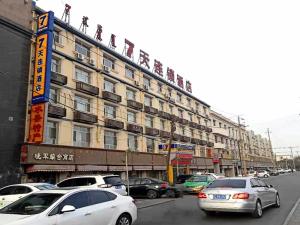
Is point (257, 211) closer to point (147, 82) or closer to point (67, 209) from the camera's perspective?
point (67, 209)

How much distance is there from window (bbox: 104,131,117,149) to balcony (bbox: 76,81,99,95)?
425 cm

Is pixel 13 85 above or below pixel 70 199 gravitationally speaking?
above

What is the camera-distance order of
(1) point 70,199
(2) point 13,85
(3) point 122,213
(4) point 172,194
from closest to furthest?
(1) point 70,199, (3) point 122,213, (4) point 172,194, (2) point 13,85

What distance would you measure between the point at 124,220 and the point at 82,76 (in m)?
22.5

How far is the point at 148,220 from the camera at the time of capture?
11.1 meters

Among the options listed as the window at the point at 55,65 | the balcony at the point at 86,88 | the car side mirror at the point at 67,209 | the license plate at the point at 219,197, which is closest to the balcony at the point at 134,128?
the balcony at the point at 86,88

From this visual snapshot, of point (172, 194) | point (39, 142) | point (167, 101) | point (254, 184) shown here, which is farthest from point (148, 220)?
point (167, 101)

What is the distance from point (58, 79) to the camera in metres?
25.2

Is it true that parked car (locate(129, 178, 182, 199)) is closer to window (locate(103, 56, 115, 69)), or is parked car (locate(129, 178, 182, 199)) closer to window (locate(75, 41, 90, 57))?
window (locate(75, 41, 90, 57))

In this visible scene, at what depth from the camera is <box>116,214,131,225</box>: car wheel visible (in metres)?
8.25

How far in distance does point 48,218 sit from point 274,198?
9.77 metres

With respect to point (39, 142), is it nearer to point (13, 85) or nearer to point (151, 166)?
point (13, 85)

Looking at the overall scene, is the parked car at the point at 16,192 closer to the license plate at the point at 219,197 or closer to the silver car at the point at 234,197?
the silver car at the point at 234,197

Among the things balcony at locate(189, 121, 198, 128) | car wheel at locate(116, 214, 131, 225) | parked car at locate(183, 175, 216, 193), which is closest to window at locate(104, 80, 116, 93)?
parked car at locate(183, 175, 216, 193)
